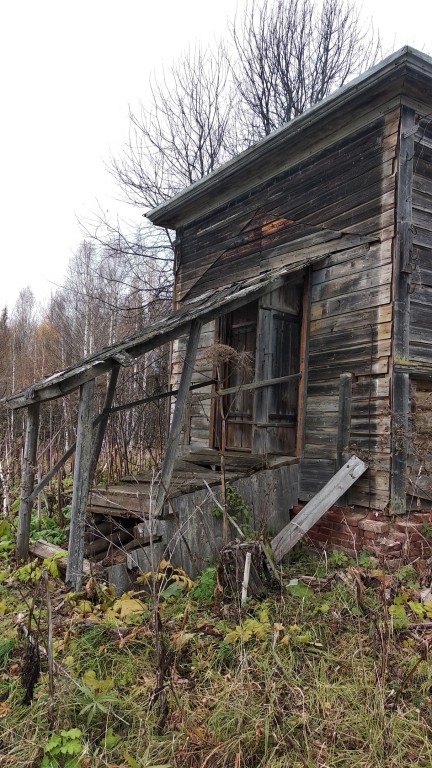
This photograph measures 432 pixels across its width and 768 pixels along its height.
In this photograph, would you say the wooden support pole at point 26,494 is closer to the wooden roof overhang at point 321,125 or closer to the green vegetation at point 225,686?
the green vegetation at point 225,686

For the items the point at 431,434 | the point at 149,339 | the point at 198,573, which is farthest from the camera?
the point at 431,434

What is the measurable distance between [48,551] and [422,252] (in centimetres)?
511

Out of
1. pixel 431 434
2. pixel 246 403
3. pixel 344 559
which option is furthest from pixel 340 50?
pixel 344 559

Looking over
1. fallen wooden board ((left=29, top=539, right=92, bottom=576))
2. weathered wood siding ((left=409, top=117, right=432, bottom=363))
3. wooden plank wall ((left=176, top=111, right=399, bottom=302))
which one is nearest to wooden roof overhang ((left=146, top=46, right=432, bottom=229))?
wooden plank wall ((left=176, top=111, right=399, bottom=302))

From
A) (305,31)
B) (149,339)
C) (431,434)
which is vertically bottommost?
(431,434)

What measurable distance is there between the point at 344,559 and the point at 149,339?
2.95 meters

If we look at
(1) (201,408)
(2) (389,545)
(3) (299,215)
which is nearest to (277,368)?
(1) (201,408)

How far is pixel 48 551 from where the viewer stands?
16.9ft

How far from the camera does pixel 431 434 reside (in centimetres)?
540

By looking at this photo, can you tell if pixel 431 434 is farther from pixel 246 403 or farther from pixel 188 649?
pixel 188 649

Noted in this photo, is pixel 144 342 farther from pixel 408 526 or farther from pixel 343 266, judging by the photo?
pixel 408 526

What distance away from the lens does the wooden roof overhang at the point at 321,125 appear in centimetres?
491

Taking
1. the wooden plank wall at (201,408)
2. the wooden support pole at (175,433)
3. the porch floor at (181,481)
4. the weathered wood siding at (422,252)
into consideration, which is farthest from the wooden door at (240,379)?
the weathered wood siding at (422,252)

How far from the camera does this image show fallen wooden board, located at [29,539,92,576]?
453 cm
